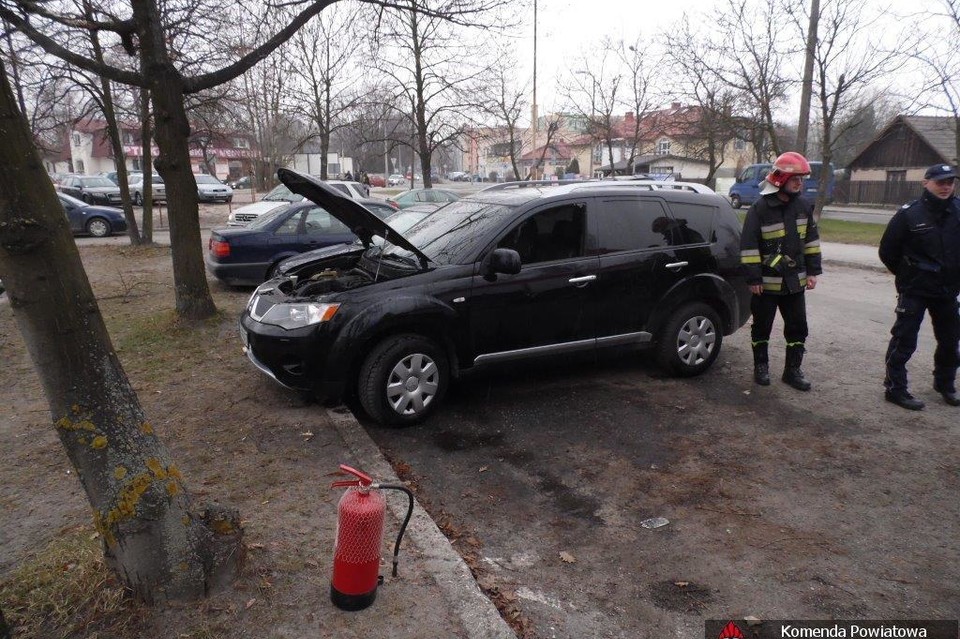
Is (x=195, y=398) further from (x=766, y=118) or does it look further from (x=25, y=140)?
(x=766, y=118)

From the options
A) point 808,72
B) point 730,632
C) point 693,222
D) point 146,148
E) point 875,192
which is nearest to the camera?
point 730,632

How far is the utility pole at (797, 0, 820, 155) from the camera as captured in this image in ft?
50.8

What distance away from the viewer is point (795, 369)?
595 centimetres

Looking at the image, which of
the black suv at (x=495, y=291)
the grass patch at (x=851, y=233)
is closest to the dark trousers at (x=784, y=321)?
the black suv at (x=495, y=291)

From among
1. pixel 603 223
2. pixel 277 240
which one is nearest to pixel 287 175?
pixel 603 223

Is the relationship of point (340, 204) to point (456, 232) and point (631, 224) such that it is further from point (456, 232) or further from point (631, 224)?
point (631, 224)

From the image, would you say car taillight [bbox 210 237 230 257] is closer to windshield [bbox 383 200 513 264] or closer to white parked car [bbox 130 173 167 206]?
windshield [bbox 383 200 513 264]

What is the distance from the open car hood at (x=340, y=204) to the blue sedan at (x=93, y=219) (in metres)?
17.1

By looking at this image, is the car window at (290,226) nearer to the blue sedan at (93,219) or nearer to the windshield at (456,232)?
the windshield at (456,232)

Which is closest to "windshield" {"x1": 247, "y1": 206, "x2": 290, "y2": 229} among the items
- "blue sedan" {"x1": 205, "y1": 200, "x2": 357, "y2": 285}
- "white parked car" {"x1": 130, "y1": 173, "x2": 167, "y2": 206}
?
"blue sedan" {"x1": 205, "y1": 200, "x2": 357, "y2": 285}

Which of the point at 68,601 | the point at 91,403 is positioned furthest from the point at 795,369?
the point at 68,601

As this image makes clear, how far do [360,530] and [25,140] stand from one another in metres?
1.91

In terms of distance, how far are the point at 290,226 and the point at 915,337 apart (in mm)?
8292

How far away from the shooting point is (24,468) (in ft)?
13.5
